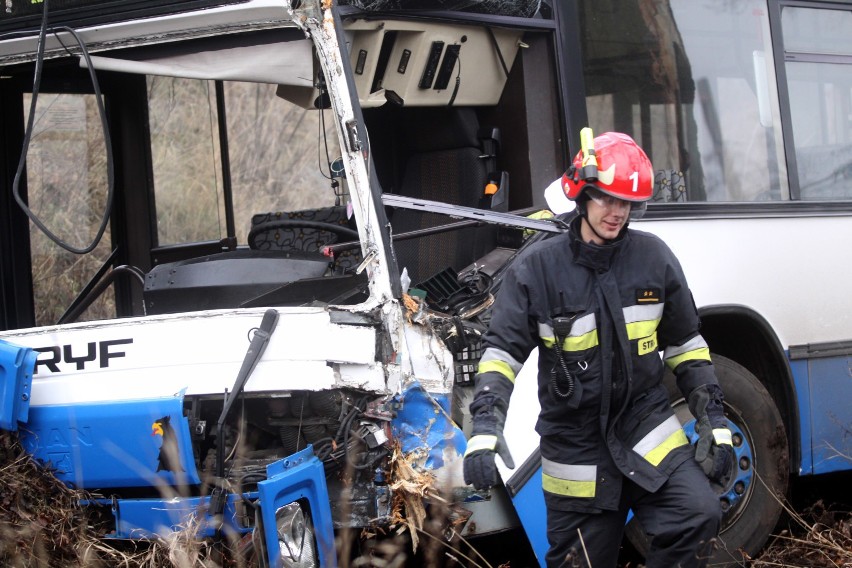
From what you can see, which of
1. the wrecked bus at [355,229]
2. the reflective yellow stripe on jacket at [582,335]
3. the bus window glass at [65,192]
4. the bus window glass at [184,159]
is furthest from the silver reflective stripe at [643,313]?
the bus window glass at [65,192]

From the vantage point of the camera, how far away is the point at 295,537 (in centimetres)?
355

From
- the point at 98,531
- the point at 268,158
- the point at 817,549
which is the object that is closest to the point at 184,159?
the point at 268,158

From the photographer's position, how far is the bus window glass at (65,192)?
508cm

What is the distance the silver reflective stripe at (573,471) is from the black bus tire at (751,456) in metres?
1.44

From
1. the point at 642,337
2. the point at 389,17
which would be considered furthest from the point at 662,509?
the point at 389,17

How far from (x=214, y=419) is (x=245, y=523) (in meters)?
0.44

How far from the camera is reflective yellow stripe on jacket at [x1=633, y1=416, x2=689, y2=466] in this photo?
3221 millimetres

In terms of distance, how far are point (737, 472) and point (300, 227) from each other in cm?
235

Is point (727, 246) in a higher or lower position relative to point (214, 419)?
higher

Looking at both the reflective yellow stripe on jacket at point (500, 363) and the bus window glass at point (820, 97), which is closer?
the reflective yellow stripe on jacket at point (500, 363)

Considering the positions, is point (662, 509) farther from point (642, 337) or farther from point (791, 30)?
point (791, 30)

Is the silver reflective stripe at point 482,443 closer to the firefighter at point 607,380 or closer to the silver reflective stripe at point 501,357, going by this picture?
the firefighter at point 607,380

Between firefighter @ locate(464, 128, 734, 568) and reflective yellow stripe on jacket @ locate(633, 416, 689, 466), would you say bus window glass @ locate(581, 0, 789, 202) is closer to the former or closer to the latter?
firefighter @ locate(464, 128, 734, 568)

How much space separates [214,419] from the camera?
384 cm
